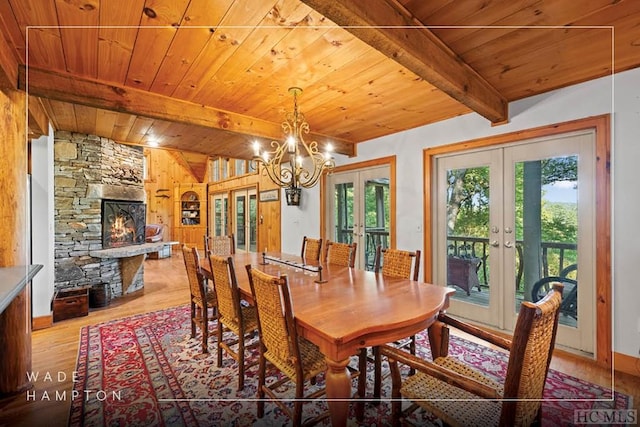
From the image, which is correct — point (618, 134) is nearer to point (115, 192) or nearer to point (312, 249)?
point (312, 249)

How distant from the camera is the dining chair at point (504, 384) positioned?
105cm

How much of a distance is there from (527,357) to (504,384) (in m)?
0.23

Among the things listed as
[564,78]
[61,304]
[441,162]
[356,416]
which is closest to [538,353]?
[356,416]

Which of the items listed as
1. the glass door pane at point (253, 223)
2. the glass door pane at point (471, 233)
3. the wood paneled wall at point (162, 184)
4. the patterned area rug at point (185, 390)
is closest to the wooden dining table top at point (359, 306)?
the patterned area rug at point (185, 390)

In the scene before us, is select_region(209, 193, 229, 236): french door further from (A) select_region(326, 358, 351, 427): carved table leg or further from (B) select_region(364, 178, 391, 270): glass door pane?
(A) select_region(326, 358, 351, 427): carved table leg

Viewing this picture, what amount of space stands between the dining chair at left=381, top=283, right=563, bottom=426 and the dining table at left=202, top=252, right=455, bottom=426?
0.51 feet

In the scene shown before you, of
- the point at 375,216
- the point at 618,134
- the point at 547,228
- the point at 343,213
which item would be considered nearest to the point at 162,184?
the point at 343,213

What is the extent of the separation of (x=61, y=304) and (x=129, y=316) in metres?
0.73

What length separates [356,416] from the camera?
1751 millimetres

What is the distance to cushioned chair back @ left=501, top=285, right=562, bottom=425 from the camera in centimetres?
103

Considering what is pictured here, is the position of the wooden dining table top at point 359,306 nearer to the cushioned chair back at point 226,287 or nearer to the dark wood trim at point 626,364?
the cushioned chair back at point 226,287

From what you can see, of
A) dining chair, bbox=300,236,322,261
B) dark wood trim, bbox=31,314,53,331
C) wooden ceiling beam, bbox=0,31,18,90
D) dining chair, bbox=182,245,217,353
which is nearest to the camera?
wooden ceiling beam, bbox=0,31,18,90

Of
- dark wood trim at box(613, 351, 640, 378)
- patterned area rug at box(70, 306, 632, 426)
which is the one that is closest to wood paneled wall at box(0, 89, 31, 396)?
patterned area rug at box(70, 306, 632, 426)

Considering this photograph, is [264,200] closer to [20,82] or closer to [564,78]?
[20,82]
